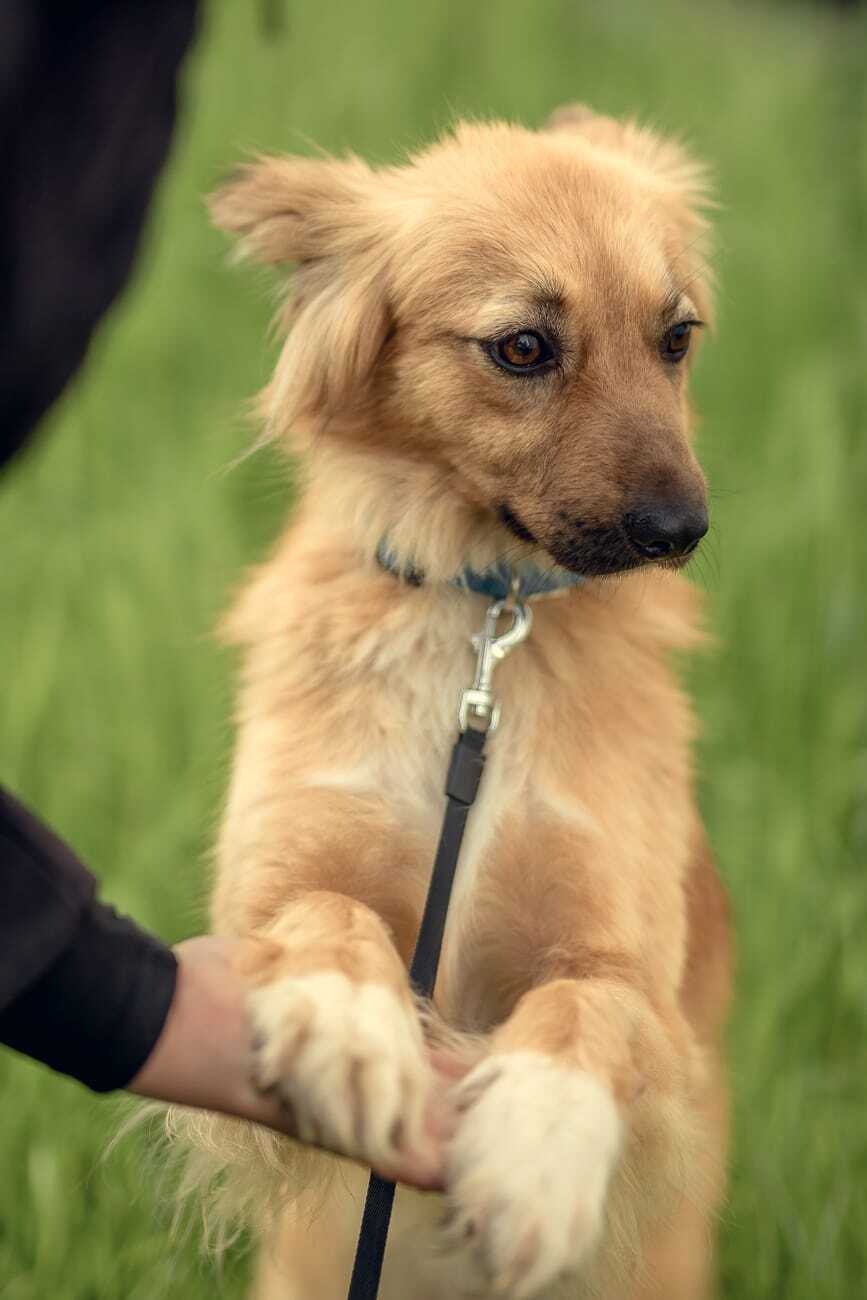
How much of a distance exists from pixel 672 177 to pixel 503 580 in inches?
37.5

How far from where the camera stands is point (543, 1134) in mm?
1740

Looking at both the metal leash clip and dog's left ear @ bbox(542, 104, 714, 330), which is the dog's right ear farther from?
the metal leash clip

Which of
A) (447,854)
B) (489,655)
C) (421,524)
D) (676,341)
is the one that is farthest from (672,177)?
(447,854)

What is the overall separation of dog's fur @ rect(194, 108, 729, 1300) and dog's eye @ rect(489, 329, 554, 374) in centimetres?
2

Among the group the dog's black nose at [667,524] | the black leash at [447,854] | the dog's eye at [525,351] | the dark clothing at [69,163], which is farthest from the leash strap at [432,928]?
the dark clothing at [69,163]

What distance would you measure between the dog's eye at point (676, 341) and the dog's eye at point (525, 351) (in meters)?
0.20

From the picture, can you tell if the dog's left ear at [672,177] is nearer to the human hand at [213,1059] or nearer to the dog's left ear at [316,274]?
the dog's left ear at [316,274]

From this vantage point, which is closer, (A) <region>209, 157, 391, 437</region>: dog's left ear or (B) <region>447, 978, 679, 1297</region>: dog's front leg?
(B) <region>447, 978, 679, 1297</region>: dog's front leg

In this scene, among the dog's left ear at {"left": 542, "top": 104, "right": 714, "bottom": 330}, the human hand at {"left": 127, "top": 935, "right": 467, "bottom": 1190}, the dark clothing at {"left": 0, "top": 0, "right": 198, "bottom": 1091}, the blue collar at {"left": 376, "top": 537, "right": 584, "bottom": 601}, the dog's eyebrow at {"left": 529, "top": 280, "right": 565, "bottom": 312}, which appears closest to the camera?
the dark clothing at {"left": 0, "top": 0, "right": 198, "bottom": 1091}

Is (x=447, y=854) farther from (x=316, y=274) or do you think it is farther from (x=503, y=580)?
(x=316, y=274)

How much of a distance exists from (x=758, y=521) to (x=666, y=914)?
273 centimetres

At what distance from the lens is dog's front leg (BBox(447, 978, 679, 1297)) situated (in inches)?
66.2

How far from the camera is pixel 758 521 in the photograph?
4.77m

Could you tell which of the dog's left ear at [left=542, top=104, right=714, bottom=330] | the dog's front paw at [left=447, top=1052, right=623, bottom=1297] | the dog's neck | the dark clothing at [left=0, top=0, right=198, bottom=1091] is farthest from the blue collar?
the dark clothing at [left=0, top=0, right=198, bottom=1091]
